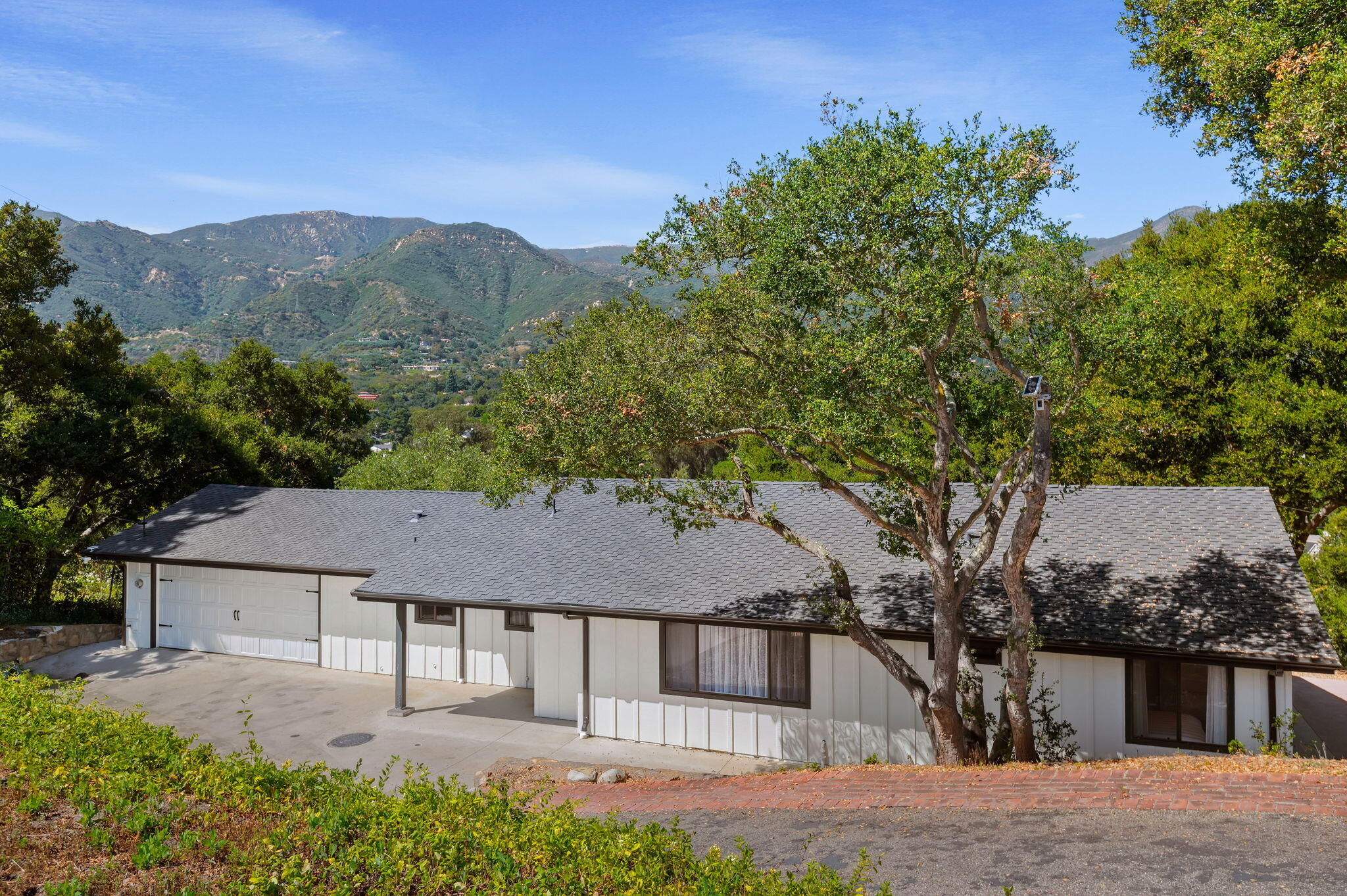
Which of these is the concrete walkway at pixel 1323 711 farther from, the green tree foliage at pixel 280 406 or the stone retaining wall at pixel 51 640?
the green tree foliage at pixel 280 406

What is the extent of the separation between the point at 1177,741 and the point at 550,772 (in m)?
8.50

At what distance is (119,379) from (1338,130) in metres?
32.8

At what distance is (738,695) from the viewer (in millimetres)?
13242

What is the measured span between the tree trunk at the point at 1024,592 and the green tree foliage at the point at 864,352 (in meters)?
0.04

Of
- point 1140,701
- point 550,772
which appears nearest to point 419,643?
point 550,772

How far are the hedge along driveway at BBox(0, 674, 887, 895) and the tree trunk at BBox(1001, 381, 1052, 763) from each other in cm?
455

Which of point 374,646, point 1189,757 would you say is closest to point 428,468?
point 374,646

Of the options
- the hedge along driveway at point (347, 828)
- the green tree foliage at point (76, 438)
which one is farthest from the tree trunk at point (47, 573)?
the hedge along driveway at point (347, 828)

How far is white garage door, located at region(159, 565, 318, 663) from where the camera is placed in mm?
19312

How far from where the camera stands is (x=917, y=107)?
9.53 meters

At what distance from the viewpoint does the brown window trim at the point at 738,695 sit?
41.9ft

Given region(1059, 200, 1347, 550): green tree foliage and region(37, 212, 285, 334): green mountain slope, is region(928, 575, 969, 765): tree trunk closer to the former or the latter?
region(1059, 200, 1347, 550): green tree foliage

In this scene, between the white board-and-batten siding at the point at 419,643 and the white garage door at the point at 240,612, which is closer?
the white board-and-batten siding at the point at 419,643

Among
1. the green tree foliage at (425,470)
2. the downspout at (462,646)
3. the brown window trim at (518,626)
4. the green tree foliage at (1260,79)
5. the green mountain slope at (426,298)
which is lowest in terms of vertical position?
the downspout at (462,646)
